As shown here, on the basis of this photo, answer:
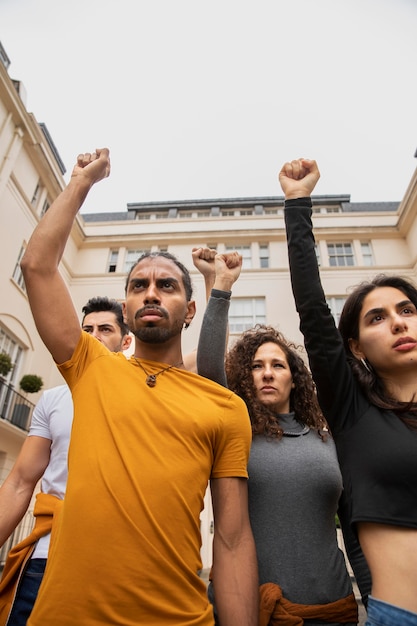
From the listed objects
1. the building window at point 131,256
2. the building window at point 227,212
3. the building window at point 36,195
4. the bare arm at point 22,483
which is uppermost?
the building window at point 227,212

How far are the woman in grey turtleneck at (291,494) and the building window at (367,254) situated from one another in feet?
56.7

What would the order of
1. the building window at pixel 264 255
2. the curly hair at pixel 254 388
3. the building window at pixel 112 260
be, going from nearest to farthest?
the curly hair at pixel 254 388
the building window at pixel 264 255
the building window at pixel 112 260

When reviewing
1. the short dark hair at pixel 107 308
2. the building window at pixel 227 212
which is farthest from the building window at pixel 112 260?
the short dark hair at pixel 107 308

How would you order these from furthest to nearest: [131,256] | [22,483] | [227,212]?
1. [227,212]
2. [131,256]
3. [22,483]

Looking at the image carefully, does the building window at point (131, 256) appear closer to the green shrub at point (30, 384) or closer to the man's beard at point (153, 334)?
the green shrub at point (30, 384)

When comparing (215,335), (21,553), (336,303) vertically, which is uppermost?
(336,303)

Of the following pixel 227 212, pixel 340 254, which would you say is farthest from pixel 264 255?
pixel 227 212

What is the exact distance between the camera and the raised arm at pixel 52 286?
1523 millimetres

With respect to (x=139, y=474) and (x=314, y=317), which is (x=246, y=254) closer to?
(x=314, y=317)

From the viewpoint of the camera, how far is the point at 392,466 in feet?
4.43

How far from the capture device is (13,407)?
39.5 ft

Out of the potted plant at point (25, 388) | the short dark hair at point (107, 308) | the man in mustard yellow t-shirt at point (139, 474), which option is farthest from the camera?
the potted plant at point (25, 388)

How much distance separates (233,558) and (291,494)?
0.57 metres

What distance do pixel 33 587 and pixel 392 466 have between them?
167 cm
